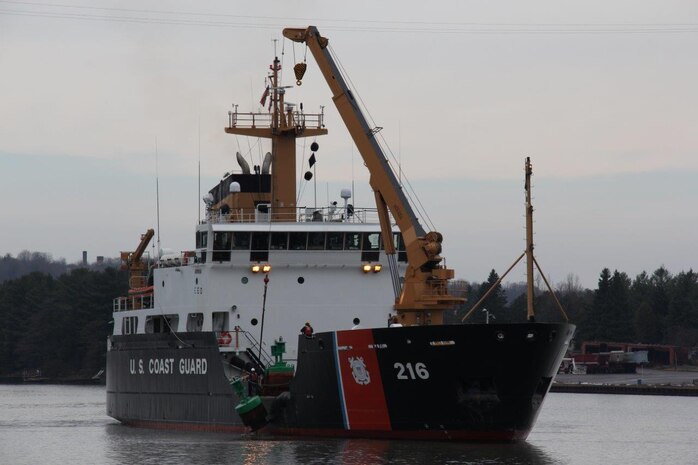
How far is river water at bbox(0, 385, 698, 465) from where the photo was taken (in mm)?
31406

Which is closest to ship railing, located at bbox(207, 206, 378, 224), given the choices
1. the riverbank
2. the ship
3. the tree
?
the ship

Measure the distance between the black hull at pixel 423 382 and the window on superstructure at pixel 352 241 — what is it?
546cm

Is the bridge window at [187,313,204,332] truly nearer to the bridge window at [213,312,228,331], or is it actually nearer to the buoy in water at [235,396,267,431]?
the bridge window at [213,312,228,331]

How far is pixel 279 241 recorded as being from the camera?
3912cm

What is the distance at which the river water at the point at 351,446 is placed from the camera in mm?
31406

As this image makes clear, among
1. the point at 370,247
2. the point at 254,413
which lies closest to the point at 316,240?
the point at 370,247

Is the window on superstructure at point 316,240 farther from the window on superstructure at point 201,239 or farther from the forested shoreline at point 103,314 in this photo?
the forested shoreline at point 103,314

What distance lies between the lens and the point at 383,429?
32688mm

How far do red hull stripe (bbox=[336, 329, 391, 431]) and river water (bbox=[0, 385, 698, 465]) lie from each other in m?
0.55

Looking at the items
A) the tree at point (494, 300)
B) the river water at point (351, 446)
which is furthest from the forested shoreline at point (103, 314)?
the river water at point (351, 446)

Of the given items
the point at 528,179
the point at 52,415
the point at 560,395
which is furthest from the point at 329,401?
the point at 560,395

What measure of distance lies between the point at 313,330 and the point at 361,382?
18.6 feet

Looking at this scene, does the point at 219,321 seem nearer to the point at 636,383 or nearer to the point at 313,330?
the point at 313,330

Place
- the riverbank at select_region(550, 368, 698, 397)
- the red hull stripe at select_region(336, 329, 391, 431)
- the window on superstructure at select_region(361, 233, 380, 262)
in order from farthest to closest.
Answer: the riverbank at select_region(550, 368, 698, 397), the window on superstructure at select_region(361, 233, 380, 262), the red hull stripe at select_region(336, 329, 391, 431)
